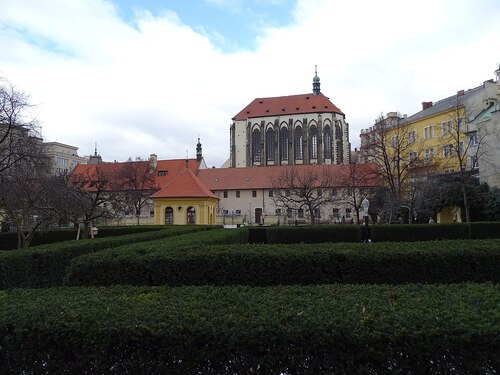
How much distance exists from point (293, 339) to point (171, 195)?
30.5m

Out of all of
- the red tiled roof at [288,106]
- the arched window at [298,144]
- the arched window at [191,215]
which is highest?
the red tiled roof at [288,106]

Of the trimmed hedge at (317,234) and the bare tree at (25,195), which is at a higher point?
the bare tree at (25,195)

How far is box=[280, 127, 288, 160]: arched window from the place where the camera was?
82006mm

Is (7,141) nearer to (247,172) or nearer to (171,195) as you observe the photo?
(171,195)

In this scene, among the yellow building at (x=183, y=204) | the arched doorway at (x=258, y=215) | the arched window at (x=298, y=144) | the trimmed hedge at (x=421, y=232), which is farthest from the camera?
the arched window at (x=298, y=144)

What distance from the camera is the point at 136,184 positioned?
58.7 meters

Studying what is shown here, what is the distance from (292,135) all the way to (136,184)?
36.0 m

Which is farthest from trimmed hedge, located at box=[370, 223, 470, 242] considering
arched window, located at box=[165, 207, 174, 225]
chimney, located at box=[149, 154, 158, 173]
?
chimney, located at box=[149, 154, 158, 173]

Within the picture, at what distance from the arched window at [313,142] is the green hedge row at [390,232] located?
56388 mm

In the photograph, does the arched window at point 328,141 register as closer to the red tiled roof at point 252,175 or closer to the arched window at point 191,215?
the red tiled roof at point 252,175

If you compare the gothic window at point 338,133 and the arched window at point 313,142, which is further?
the arched window at point 313,142

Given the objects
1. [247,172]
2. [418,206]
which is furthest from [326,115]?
[418,206]

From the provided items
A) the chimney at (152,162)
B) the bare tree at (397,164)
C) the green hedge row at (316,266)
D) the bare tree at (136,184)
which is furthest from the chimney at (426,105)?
the green hedge row at (316,266)

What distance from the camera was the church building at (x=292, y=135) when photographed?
80125mm
